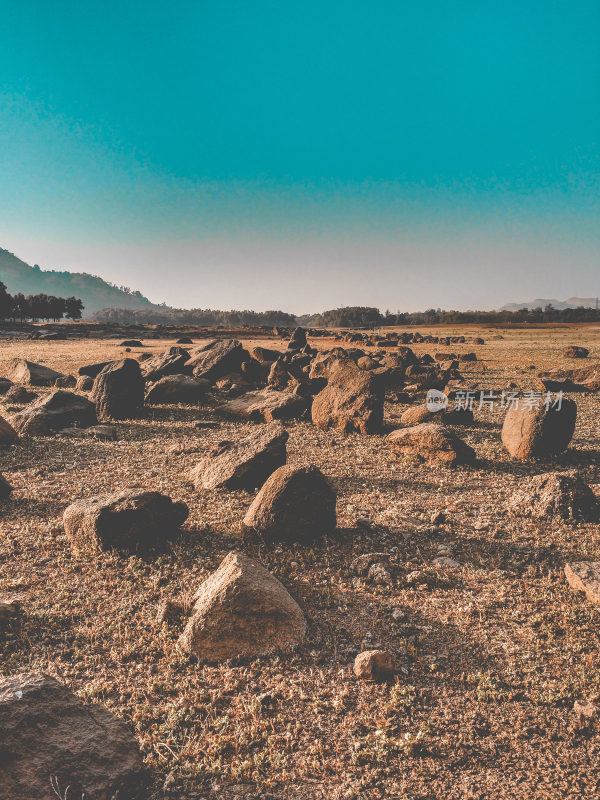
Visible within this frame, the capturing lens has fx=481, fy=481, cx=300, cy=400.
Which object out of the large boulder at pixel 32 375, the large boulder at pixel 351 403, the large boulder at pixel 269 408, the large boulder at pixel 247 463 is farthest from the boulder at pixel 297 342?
the large boulder at pixel 247 463

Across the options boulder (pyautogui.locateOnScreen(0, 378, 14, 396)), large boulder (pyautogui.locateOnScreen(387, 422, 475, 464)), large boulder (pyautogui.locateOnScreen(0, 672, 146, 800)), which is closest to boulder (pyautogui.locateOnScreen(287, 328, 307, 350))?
boulder (pyautogui.locateOnScreen(0, 378, 14, 396))

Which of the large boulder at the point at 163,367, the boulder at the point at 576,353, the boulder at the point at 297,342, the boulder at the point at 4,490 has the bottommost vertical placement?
the boulder at the point at 4,490

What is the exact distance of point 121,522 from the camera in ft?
25.0

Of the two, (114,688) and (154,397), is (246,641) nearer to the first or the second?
(114,688)

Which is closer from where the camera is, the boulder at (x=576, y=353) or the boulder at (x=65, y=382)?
the boulder at (x=65, y=382)

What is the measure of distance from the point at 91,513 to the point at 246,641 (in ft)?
12.0

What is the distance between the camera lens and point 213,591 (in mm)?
5691

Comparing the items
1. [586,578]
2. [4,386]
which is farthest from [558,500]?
[4,386]

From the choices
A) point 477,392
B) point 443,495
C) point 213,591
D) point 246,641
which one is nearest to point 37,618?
point 213,591

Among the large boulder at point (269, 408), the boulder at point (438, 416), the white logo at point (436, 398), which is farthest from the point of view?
the white logo at point (436, 398)

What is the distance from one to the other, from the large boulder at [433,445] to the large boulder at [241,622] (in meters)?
7.61

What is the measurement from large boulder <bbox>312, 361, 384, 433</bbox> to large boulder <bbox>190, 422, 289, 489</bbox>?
5158mm

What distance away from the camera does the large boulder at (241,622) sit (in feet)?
17.8

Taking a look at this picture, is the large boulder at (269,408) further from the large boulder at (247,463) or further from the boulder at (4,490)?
the boulder at (4,490)
